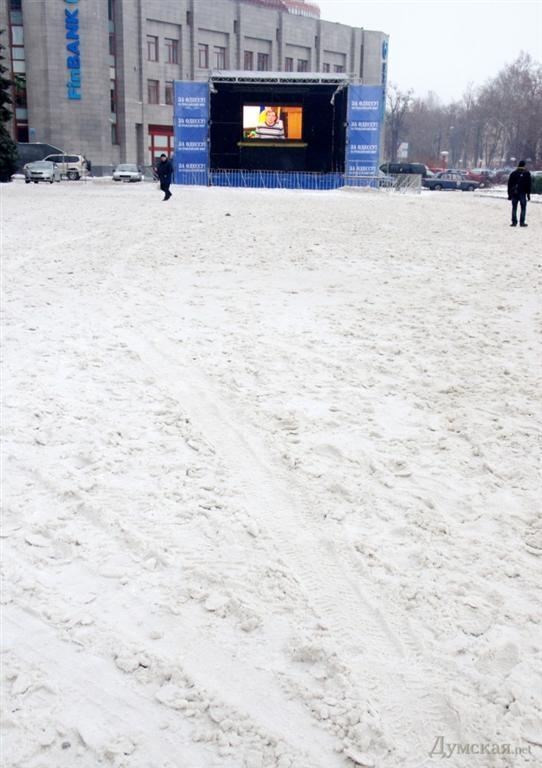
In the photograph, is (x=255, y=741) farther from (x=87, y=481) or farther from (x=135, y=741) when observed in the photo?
(x=87, y=481)

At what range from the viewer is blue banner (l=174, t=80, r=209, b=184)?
3953 cm

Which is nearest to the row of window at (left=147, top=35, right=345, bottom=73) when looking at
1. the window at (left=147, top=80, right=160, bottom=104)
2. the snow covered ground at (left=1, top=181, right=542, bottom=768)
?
the window at (left=147, top=80, right=160, bottom=104)

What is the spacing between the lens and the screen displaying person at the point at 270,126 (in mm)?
39938

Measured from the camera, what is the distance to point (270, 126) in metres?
40.0

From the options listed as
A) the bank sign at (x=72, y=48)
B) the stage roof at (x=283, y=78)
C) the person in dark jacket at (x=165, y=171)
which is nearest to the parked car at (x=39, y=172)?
the stage roof at (x=283, y=78)

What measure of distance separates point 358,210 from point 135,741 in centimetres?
2445

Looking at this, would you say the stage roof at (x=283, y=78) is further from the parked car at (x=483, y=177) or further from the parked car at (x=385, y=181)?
the parked car at (x=483, y=177)

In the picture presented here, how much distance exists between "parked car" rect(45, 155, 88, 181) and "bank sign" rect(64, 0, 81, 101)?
31.6ft

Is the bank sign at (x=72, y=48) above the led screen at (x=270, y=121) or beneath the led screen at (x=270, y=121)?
above

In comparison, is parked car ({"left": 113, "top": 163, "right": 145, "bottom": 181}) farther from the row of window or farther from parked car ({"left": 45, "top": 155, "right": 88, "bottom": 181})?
the row of window

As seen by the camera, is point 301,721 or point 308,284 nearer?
point 301,721

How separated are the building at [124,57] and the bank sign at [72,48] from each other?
0.08 m

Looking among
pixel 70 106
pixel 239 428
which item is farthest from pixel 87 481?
pixel 70 106

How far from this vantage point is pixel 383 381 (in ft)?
20.2
